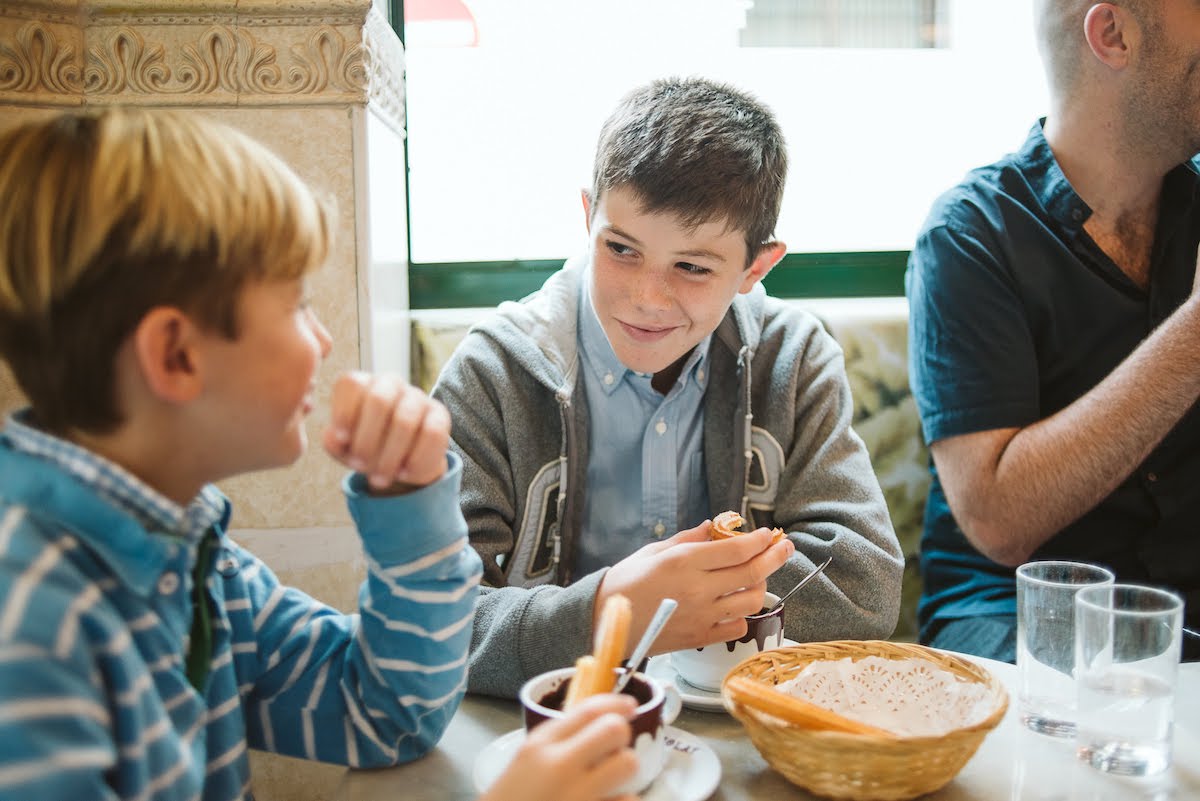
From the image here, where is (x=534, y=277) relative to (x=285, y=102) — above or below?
below

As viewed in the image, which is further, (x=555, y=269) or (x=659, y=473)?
(x=555, y=269)

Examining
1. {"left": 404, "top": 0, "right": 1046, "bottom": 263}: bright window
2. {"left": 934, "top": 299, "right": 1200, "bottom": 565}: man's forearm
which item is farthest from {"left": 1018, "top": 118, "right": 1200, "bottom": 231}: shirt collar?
{"left": 404, "top": 0, "right": 1046, "bottom": 263}: bright window

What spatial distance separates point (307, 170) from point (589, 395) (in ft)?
1.98

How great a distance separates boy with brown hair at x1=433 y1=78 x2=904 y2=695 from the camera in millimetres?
1389

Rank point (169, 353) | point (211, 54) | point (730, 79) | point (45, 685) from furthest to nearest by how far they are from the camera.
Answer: point (730, 79)
point (211, 54)
point (169, 353)
point (45, 685)

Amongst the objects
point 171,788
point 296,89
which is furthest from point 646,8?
point 171,788

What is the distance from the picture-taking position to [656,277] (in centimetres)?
141

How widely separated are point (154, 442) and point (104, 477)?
50mm

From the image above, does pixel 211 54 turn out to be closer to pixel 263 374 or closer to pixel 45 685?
pixel 263 374

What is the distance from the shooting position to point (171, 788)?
0.70 meters

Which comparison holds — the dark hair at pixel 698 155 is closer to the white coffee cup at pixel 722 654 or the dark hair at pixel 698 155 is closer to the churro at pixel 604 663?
the white coffee cup at pixel 722 654

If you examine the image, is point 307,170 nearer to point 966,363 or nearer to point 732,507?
point 732,507

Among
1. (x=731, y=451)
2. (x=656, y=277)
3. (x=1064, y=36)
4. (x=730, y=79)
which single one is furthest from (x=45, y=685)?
(x=730, y=79)

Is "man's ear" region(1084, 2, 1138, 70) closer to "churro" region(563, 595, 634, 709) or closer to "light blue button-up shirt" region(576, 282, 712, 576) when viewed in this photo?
"light blue button-up shirt" region(576, 282, 712, 576)
